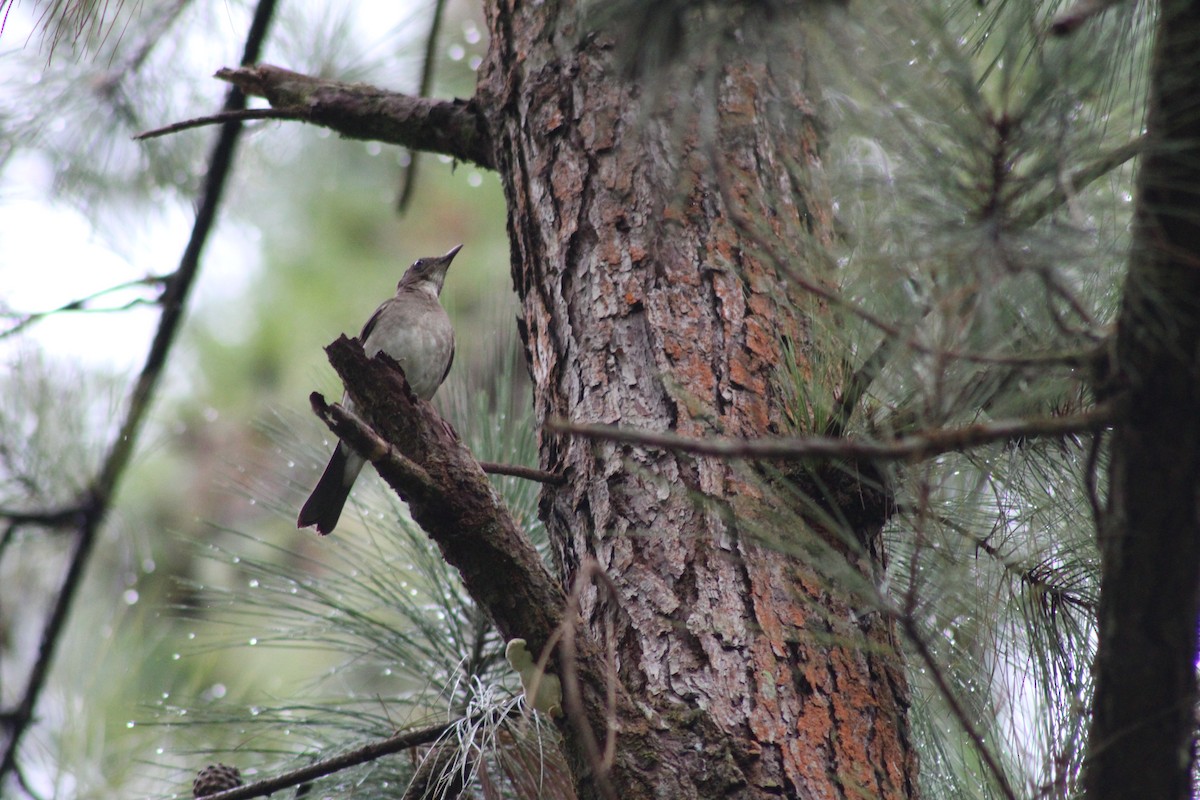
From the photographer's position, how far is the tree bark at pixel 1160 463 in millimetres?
1010

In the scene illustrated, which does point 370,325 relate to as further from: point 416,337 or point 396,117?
point 396,117

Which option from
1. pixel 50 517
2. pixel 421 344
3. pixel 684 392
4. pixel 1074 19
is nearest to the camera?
pixel 1074 19

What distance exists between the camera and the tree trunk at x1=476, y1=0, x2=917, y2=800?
1.60m

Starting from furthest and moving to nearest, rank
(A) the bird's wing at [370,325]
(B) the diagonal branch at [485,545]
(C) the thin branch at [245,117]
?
(A) the bird's wing at [370,325], (C) the thin branch at [245,117], (B) the diagonal branch at [485,545]

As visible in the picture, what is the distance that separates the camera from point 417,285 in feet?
13.5

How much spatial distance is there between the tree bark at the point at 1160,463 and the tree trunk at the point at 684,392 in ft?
1.28

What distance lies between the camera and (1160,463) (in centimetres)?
101

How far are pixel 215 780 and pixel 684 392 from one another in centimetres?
133

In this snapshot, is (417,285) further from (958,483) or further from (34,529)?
(958,483)

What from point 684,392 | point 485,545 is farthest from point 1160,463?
point 485,545

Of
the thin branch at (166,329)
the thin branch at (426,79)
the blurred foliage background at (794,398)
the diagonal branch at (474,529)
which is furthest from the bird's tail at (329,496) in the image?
the diagonal branch at (474,529)

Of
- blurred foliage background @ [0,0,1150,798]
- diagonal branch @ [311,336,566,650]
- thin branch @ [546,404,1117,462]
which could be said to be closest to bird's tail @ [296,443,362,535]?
blurred foliage background @ [0,0,1150,798]

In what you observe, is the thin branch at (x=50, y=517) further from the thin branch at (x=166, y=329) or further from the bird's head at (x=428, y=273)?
the bird's head at (x=428, y=273)

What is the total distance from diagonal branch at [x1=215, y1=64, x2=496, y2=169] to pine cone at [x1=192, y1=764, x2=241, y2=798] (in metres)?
1.37
